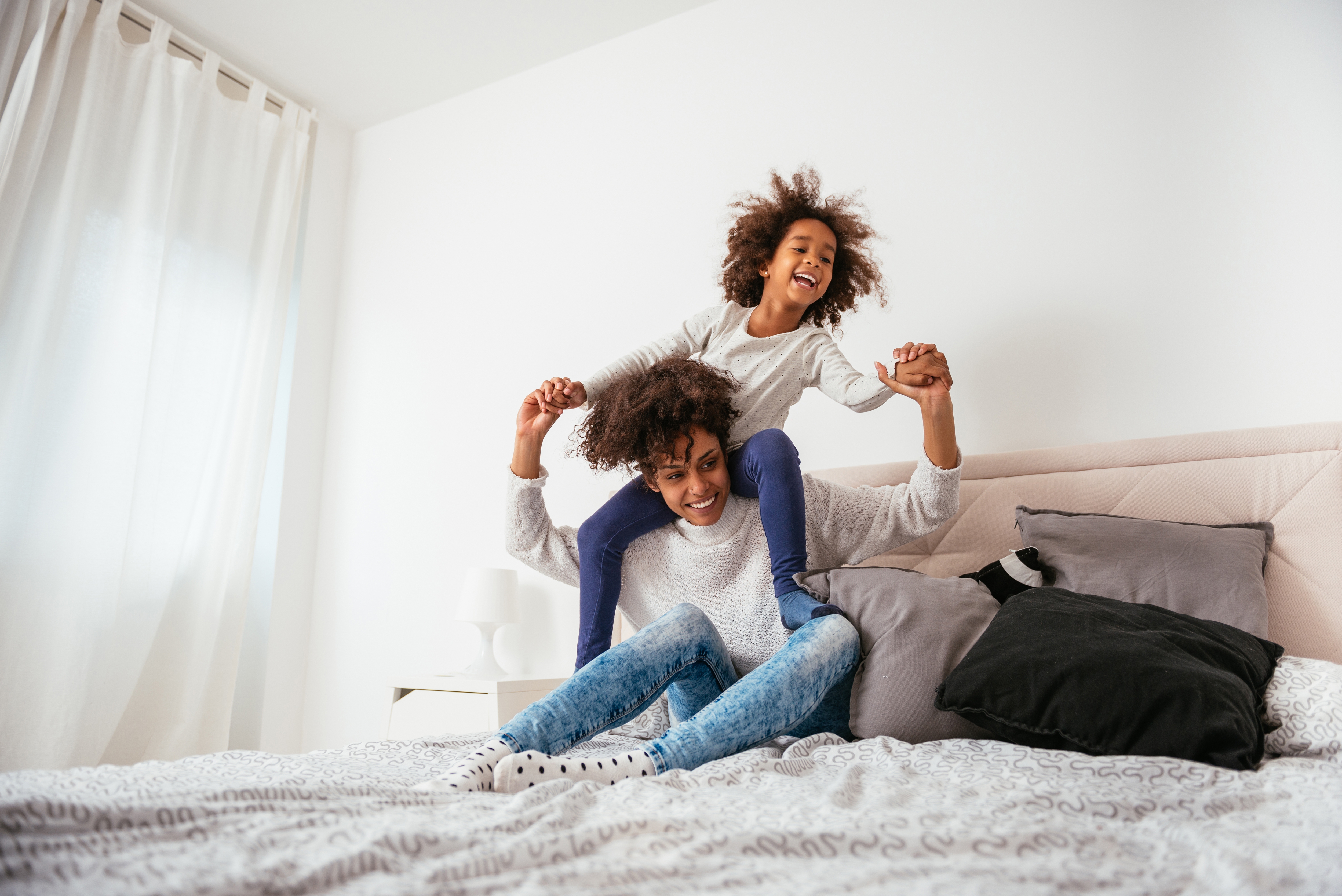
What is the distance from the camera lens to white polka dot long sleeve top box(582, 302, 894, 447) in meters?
1.82

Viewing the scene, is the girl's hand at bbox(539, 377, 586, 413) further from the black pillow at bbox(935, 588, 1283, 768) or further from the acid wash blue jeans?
the black pillow at bbox(935, 588, 1283, 768)

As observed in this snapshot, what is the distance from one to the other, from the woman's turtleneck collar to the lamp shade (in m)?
0.94

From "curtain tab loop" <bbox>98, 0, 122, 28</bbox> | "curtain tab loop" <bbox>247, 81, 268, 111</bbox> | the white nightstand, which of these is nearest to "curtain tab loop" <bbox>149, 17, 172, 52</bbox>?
"curtain tab loop" <bbox>98, 0, 122, 28</bbox>

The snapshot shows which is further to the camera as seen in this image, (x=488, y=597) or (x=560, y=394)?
(x=488, y=597)

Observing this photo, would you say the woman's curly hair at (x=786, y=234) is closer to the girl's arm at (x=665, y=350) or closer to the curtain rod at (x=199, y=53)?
the girl's arm at (x=665, y=350)

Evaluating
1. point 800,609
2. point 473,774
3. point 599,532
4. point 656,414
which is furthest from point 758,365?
point 473,774

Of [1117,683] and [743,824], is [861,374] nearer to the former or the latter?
[1117,683]

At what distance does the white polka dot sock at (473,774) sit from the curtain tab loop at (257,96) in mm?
2801

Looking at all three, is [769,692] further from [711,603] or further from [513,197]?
[513,197]

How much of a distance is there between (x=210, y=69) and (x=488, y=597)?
209 cm

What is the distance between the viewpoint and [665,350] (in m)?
2.01

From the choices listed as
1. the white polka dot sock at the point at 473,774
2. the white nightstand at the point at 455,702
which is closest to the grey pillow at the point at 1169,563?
the white polka dot sock at the point at 473,774

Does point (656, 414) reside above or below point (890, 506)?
above

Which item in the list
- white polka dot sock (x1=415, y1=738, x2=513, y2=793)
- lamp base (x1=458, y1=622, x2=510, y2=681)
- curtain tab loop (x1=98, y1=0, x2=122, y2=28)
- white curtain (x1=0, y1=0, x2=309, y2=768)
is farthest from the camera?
curtain tab loop (x1=98, y1=0, x2=122, y2=28)
